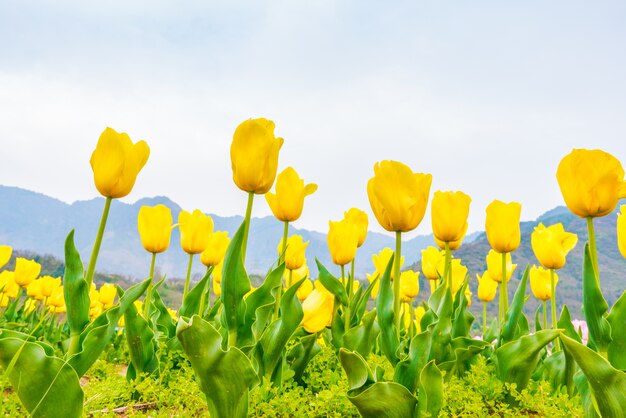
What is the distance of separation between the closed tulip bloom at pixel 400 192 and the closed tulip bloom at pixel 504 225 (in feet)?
3.68

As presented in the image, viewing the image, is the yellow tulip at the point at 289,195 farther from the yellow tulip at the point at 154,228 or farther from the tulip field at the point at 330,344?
the yellow tulip at the point at 154,228

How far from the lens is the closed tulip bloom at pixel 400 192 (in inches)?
99.1

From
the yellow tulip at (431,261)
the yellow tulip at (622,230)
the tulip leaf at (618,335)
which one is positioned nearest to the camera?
the tulip leaf at (618,335)

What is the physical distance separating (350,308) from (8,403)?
6.81ft

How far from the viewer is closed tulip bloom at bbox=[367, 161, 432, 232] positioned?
8.26 feet

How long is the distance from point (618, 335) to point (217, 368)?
183 centimetres

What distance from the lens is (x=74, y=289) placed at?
2324 mm

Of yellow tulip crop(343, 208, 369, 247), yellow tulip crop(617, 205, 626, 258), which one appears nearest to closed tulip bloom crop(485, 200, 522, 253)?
yellow tulip crop(617, 205, 626, 258)

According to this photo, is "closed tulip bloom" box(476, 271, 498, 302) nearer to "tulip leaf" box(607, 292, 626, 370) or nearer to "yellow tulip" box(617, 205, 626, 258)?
"yellow tulip" box(617, 205, 626, 258)

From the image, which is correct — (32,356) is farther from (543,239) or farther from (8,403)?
(543,239)

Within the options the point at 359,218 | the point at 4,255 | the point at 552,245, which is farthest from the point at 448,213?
the point at 4,255

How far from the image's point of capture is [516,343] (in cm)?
275

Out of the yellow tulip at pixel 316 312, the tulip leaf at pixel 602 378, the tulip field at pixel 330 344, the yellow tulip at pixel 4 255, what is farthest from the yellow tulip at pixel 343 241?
the yellow tulip at pixel 4 255

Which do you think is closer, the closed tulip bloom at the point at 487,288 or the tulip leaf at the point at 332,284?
the tulip leaf at the point at 332,284
